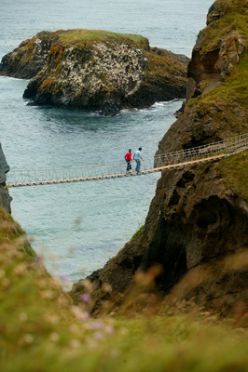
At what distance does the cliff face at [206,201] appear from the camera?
31353 millimetres

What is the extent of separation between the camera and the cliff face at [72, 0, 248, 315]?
31353 mm

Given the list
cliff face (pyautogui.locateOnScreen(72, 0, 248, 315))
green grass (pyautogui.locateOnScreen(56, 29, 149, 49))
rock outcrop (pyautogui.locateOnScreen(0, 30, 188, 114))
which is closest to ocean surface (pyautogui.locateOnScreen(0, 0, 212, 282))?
rock outcrop (pyautogui.locateOnScreen(0, 30, 188, 114))

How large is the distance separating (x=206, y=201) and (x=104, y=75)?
57.8m

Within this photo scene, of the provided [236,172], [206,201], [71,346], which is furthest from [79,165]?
[71,346]

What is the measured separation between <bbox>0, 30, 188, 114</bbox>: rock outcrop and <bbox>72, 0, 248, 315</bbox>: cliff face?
1690 inches

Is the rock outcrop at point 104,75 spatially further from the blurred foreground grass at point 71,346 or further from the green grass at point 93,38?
the blurred foreground grass at point 71,346

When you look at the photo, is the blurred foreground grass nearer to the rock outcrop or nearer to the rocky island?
the rocky island

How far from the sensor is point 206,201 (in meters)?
33.1

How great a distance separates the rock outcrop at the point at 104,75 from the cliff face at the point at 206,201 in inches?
1690

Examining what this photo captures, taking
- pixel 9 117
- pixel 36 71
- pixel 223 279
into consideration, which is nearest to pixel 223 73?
pixel 223 279

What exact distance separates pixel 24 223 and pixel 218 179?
19106 millimetres

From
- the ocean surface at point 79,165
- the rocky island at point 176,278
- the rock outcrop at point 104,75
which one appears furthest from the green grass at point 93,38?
the rocky island at point 176,278

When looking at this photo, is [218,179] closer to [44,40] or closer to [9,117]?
[9,117]

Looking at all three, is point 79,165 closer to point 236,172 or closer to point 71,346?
point 236,172
